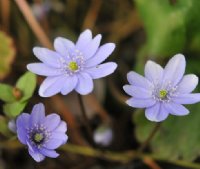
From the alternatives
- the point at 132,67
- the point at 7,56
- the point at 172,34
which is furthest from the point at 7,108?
the point at 132,67

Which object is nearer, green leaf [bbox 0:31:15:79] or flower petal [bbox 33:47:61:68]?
flower petal [bbox 33:47:61:68]

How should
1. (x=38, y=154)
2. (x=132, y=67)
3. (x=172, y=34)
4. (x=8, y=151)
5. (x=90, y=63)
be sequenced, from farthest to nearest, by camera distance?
(x=132, y=67)
(x=8, y=151)
(x=172, y=34)
(x=90, y=63)
(x=38, y=154)

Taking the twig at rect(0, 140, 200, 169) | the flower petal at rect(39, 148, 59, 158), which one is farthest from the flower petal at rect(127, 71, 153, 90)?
the twig at rect(0, 140, 200, 169)

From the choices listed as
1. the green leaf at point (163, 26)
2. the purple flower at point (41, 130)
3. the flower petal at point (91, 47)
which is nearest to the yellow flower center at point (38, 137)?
the purple flower at point (41, 130)

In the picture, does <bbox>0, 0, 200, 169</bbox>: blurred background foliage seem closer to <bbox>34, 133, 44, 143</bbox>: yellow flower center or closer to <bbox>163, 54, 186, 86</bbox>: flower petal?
<bbox>34, 133, 44, 143</bbox>: yellow flower center

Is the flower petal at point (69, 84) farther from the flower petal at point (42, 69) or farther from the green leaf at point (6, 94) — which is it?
the green leaf at point (6, 94)

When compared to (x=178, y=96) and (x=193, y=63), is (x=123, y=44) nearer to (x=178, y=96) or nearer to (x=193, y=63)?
(x=193, y=63)
